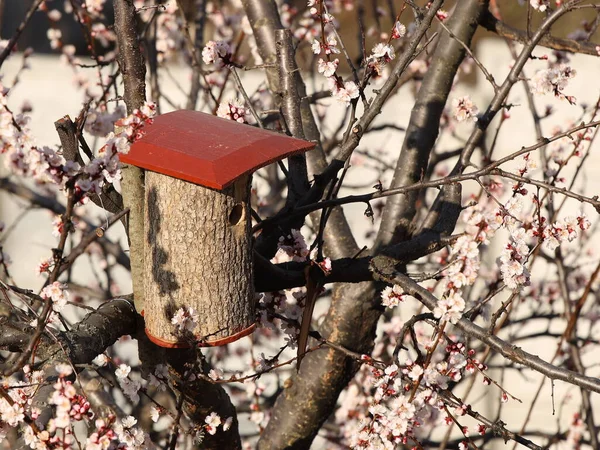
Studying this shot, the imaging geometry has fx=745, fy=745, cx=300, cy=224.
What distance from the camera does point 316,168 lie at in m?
3.14

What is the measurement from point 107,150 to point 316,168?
62.1 inches

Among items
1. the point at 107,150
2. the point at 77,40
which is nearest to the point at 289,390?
the point at 107,150

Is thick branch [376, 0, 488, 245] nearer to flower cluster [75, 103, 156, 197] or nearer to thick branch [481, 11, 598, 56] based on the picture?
thick branch [481, 11, 598, 56]

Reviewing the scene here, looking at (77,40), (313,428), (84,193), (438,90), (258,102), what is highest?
(77,40)

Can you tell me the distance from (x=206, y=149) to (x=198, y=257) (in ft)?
0.97

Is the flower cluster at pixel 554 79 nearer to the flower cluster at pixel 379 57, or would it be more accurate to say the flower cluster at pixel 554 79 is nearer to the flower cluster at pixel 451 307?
the flower cluster at pixel 379 57

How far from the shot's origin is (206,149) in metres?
1.92

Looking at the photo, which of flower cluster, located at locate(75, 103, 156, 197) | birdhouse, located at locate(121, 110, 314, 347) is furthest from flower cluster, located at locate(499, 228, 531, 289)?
flower cluster, located at locate(75, 103, 156, 197)

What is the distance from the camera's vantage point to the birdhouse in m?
1.92

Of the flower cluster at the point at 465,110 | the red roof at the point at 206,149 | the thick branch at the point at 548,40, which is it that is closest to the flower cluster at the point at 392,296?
the red roof at the point at 206,149

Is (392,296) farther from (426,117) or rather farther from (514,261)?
(426,117)

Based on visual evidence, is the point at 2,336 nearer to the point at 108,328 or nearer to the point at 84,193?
the point at 108,328

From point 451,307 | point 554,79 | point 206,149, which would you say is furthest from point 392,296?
point 554,79

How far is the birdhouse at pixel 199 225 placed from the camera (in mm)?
1923
